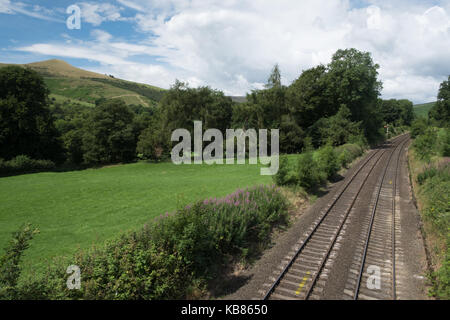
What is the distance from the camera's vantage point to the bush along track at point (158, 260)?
6910mm

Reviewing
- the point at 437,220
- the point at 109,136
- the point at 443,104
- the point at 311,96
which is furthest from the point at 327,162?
the point at 443,104

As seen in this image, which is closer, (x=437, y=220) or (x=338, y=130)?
(x=437, y=220)

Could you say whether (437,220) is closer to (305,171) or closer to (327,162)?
(305,171)

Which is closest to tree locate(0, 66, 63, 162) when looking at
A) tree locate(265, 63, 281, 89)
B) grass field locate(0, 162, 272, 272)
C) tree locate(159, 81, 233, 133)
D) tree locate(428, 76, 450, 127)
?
grass field locate(0, 162, 272, 272)

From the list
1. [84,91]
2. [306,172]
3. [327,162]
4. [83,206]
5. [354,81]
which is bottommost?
[83,206]

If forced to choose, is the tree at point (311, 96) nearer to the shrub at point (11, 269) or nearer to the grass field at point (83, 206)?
the grass field at point (83, 206)

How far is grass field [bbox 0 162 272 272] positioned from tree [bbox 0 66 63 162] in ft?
46.9

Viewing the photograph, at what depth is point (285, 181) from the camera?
1984 cm

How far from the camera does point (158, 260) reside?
8.12 metres

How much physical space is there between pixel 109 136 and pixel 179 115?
14524mm

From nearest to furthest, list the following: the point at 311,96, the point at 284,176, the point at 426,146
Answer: the point at 284,176 → the point at 426,146 → the point at 311,96

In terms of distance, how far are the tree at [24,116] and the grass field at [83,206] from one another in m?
14.3

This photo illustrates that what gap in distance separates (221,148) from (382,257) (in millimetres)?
36907

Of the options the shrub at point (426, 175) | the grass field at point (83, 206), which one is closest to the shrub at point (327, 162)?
the grass field at point (83, 206)
